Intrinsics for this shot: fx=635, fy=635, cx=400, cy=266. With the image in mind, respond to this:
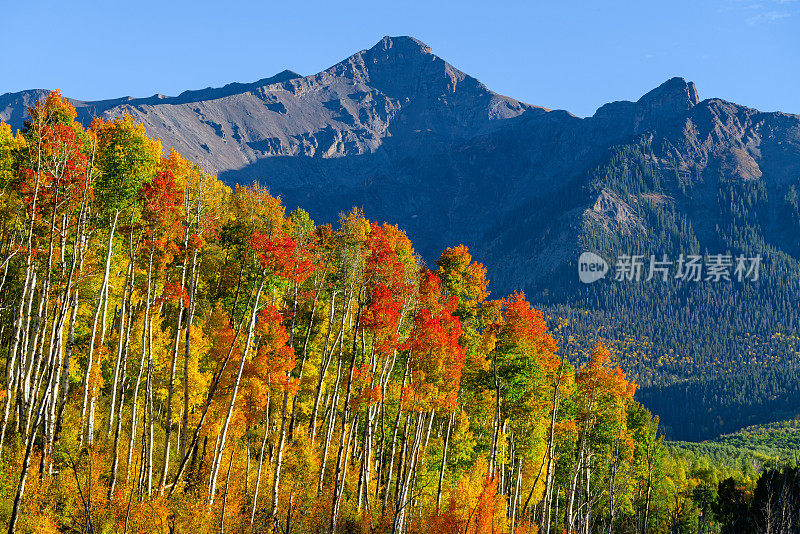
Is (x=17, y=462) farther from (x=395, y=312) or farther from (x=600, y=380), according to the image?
(x=600, y=380)

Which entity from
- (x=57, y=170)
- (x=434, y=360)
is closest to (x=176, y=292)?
(x=57, y=170)

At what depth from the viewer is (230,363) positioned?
35438mm

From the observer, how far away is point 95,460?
30.2 m

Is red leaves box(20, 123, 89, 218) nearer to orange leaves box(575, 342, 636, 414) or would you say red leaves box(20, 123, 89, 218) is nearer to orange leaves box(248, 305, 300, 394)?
orange leaves box(248, 305, 300, 394)

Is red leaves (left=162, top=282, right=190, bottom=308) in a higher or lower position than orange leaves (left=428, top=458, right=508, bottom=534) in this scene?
higher

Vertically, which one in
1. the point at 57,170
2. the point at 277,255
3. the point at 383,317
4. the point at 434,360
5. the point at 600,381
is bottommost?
the point at 600,381

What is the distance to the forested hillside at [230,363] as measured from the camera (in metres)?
27.7

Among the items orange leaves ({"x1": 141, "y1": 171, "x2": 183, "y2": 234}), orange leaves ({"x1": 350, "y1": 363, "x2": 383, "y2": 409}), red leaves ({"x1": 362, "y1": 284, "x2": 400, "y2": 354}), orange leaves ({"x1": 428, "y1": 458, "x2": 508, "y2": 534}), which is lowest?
orange leaves ({"x1": 428, "y1": 458, "x2": 508, "y2": 534})

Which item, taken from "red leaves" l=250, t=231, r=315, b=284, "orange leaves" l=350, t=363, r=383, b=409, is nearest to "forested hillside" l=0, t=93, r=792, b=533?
"red leaves" l=250, t=231, r=315, b=284

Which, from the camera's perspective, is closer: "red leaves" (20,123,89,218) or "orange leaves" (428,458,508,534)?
"red leaves" (20,123,89,218)

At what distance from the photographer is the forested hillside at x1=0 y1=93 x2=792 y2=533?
27.7m

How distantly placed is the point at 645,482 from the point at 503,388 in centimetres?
3361

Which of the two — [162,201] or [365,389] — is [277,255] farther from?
[365,389]

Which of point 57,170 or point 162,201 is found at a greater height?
point 162,201
